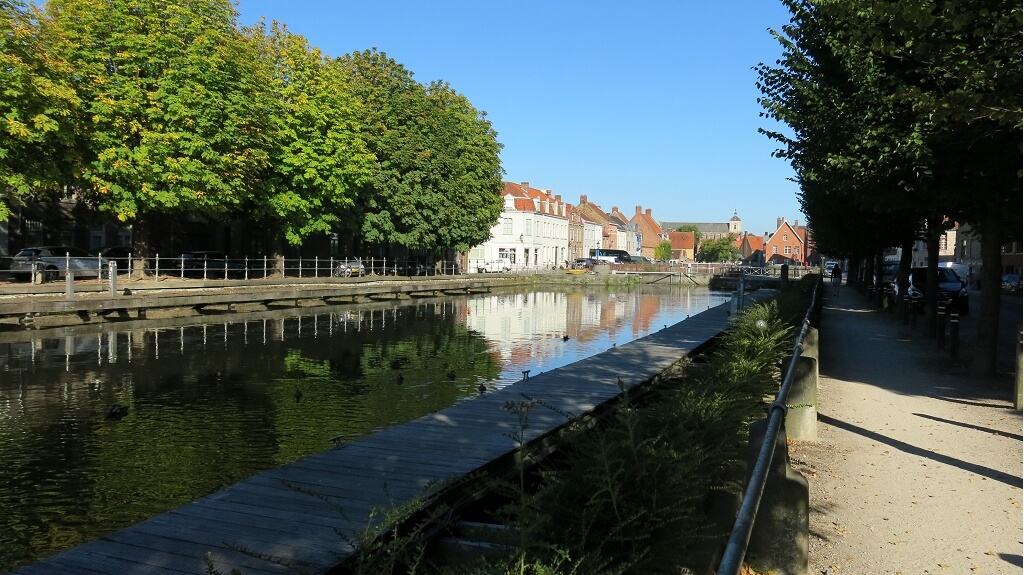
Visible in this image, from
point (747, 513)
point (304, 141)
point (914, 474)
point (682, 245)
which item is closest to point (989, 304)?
point (914, 474)

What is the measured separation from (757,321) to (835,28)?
5967 millimetres

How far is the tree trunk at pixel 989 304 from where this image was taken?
14508 mm

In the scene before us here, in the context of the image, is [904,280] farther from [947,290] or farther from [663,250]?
[663,250]

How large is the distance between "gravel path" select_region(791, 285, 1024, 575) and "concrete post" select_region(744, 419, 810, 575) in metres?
0.49

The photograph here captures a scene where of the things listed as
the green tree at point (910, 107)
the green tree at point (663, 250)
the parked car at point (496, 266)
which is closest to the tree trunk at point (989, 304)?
the green tree at point (910, 107)

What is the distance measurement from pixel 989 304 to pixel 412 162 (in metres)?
38.7

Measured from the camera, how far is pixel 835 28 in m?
15.1

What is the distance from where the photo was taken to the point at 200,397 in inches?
584

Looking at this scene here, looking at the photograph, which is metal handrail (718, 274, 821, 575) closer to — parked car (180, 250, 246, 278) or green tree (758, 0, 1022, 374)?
green tree (758, 0, 1022, 374)

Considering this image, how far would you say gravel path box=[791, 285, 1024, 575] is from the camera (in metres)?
6.16

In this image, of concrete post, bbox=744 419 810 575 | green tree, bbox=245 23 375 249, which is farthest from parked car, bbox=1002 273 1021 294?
concrete post, bbox=744 419 810 575

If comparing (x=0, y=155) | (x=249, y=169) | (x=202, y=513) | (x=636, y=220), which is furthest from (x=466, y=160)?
A: (x=636, y=220)

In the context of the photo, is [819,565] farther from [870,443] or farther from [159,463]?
[159,463]

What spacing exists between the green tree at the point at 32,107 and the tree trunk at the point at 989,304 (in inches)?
1083
